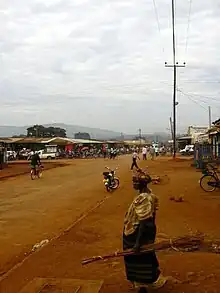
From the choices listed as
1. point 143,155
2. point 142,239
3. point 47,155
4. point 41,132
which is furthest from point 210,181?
point 41,132

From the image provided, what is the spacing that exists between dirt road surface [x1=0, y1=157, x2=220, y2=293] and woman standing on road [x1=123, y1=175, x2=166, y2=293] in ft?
1.40

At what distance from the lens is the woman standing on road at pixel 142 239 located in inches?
213

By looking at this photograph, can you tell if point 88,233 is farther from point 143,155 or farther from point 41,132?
point 41,132

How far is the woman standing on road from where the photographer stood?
540 cm

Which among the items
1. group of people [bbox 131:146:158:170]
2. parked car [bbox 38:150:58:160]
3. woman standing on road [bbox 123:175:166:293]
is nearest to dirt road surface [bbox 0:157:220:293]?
woman standing on road [bbox 123:175:166:293]

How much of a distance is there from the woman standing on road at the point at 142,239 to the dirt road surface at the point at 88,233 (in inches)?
16.8

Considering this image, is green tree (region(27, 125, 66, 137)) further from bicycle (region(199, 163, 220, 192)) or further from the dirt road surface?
the dirt road surface

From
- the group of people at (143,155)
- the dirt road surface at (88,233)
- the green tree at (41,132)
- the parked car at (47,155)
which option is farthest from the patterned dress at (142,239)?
the green tree at (41,132)

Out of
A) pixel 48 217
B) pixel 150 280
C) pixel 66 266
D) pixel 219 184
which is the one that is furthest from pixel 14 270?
pixel 219 184

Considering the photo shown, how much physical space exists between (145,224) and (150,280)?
0.67 metres

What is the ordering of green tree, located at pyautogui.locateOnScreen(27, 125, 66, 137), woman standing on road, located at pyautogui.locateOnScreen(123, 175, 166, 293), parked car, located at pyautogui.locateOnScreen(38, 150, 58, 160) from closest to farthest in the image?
woman standing on road, located at pyautogui.locateOnScreen(123, 175, 166, 293) < parked car, located at pyautogui.locateOnScreen(38, 150, 58, 160) < green tree, located at pyautogui.locateOnScreen(27, 125, 66, 137)

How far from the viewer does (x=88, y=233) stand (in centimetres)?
952

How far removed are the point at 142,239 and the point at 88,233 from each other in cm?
424

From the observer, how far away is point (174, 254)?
24.9 ft
